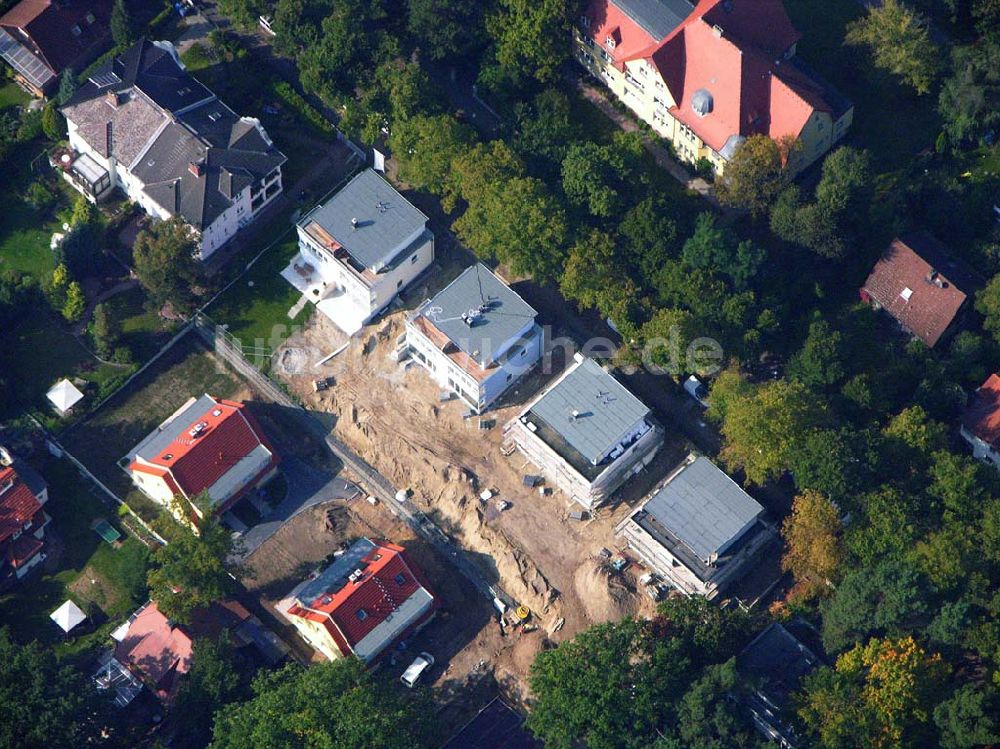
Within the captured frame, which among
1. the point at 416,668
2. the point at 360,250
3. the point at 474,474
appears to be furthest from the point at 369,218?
the point at 416,668

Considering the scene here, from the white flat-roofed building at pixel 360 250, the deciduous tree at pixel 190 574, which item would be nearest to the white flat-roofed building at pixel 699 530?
the white flat-roofed building at pixel 360 250

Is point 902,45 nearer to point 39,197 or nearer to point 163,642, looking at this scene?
point 39,197

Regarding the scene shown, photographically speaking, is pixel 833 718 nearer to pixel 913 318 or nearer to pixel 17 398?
pixel 913 318

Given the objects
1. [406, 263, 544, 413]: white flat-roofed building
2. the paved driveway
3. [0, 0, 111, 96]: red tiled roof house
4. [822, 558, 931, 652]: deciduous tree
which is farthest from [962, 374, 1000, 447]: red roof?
[0, 0, 111, 96]: red tiled roof house

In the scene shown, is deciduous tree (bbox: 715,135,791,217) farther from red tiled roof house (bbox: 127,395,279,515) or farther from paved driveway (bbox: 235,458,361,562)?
red tiled roof house (bbox: 127,395,279,515)

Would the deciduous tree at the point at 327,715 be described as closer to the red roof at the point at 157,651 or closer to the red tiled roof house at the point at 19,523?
the red roof at the point at 157,651

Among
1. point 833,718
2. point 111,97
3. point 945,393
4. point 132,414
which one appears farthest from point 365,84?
point 833,718
